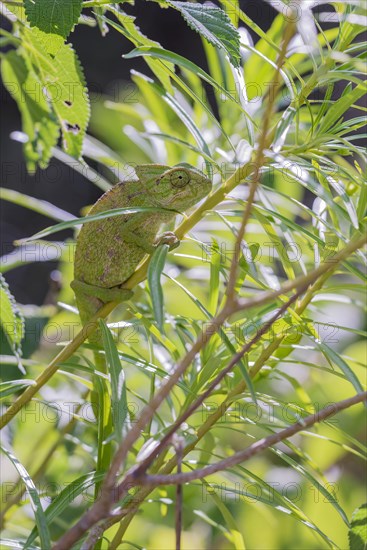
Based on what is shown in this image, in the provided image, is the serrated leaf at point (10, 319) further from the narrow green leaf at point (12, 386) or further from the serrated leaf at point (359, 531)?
the serrated leaf at point (359, 531)

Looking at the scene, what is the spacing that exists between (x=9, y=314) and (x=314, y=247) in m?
0.37

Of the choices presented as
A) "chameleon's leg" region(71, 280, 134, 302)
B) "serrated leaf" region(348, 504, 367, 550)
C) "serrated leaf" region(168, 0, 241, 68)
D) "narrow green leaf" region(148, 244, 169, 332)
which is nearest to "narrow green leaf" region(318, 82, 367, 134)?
"serrated leaf" region(168, 0, 241, 68)

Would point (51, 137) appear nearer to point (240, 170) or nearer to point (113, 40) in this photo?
point (240, 170)

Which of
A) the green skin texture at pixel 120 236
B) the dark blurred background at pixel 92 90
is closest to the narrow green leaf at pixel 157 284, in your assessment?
the green skin texture at pixel 120 236

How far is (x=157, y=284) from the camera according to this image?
659 mm

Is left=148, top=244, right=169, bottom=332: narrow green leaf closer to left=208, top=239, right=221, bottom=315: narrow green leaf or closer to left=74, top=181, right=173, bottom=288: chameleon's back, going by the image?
left=208, top=239, right=221, bottom=315: narrow green leaf

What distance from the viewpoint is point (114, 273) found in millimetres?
999

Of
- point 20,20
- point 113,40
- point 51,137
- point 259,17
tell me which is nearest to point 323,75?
point 20,20

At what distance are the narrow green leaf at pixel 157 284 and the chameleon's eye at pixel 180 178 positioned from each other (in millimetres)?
213

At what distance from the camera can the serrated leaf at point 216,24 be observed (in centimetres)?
74

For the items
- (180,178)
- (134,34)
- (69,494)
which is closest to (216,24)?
(134,34)

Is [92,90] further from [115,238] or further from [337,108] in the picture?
[337,108]

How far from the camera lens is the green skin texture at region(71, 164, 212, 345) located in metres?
0.97

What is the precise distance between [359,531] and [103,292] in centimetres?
43
